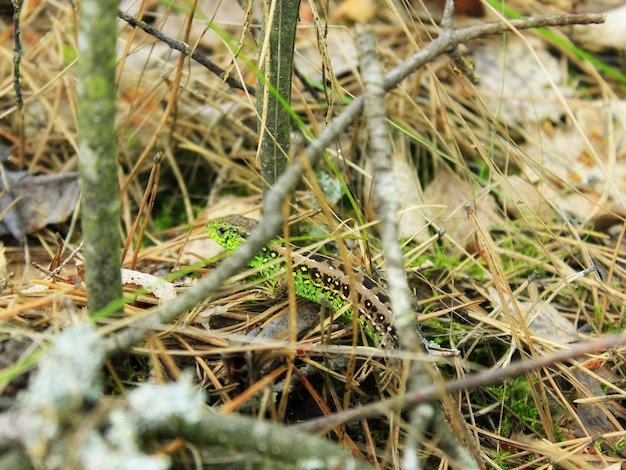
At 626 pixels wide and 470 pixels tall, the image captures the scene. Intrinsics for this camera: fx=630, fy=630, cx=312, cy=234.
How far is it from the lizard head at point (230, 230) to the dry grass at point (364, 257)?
7.4 inches

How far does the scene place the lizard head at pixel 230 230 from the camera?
3.70 metres

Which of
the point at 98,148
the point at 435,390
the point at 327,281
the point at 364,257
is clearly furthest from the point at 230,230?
the point at 435,390

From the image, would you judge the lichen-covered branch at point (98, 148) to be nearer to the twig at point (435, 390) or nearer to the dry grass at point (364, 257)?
the dry grass at point (364, 257)

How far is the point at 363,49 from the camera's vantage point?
2121 mm

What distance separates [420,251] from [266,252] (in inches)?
37.4

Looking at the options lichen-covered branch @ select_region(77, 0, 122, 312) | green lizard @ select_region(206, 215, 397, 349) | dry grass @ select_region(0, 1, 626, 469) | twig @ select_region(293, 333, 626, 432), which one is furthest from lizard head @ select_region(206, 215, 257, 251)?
twig @ select_region(293, 333, 626, 432)

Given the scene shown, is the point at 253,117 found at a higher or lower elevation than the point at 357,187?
higher

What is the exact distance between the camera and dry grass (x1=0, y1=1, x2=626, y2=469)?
8.75ft

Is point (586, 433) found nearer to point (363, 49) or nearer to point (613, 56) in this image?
point (363, 49)

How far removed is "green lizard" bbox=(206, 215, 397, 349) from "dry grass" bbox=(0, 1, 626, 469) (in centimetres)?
15

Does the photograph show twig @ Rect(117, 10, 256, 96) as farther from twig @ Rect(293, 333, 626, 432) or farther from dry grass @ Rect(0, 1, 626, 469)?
twig @ Rect(293, 333, 626, 432)

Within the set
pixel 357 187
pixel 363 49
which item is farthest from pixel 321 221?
pixel 363 49

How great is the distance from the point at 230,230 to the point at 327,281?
65 cm

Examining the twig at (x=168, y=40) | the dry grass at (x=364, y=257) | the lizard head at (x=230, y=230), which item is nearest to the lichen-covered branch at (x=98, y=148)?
the dry grass at (x=364, y=257)
